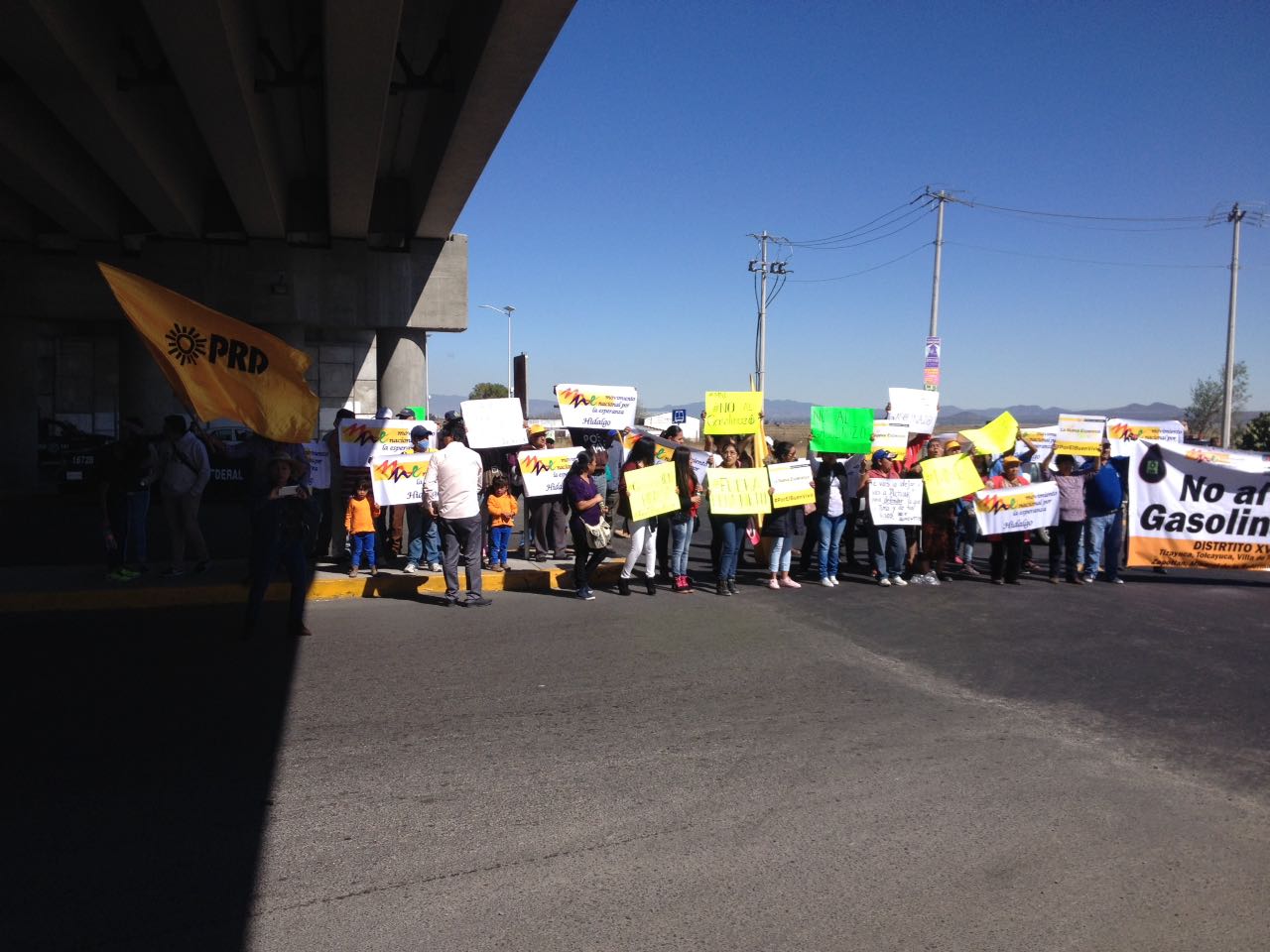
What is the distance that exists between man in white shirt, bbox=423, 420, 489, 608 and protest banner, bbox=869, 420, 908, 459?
601 centimetres

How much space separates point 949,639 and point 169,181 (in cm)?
1646

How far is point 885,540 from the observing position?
1190 centimetres

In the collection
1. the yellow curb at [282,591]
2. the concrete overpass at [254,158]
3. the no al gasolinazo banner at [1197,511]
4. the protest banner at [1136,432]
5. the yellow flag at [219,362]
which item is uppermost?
the concrete overpass at [254,158]

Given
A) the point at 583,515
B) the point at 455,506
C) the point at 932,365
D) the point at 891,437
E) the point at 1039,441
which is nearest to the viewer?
the point at 455,506

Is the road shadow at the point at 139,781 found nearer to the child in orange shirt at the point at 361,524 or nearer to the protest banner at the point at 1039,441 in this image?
the child in orange shirt at the point at 361,524

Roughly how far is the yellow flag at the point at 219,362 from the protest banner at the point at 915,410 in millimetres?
7773

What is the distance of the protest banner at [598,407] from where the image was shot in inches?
495

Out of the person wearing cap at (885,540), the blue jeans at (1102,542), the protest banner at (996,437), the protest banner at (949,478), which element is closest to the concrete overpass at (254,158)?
the person wearing cap at (885,540)

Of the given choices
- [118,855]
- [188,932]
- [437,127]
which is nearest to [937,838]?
[188,932]

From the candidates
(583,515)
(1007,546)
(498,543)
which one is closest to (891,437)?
(1007,546)

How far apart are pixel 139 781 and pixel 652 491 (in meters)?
6.68

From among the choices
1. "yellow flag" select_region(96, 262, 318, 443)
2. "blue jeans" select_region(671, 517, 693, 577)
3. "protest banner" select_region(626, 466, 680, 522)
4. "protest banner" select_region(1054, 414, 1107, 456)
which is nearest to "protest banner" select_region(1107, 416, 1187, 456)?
"protest banner" select_region(1054, 414, 1107, 456)

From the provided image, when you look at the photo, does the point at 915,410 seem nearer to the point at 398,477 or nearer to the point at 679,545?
the point at 679,545

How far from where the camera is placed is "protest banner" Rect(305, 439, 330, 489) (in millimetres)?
11500
